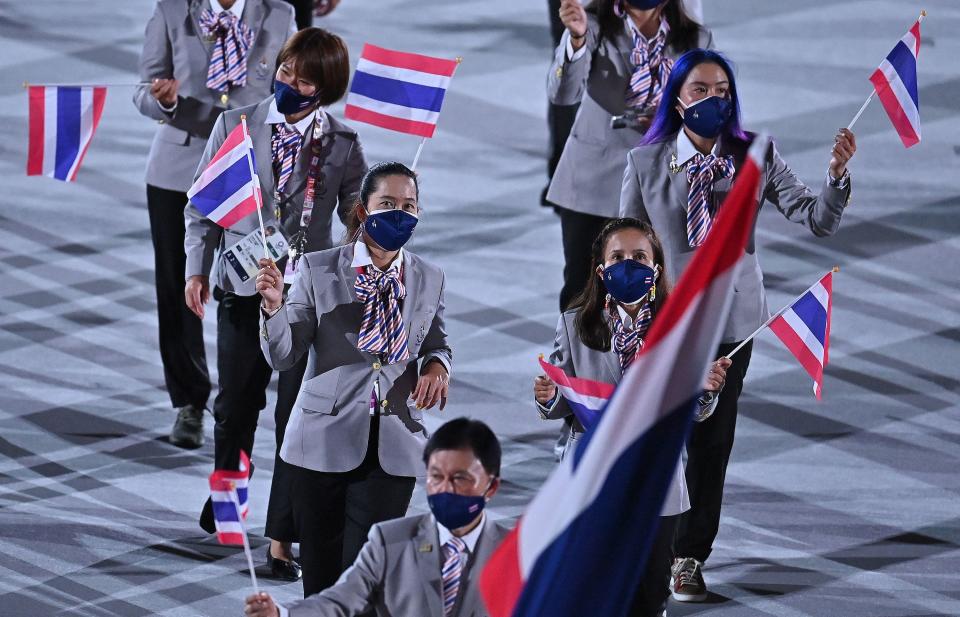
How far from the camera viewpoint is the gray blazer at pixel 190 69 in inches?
302

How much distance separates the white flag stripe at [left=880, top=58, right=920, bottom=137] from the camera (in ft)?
22.8

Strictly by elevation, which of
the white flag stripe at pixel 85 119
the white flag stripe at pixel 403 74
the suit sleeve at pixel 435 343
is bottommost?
the suit sleeve at pixel 435 343

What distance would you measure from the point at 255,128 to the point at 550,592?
134 inches

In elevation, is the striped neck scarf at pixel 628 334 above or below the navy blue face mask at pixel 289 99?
below

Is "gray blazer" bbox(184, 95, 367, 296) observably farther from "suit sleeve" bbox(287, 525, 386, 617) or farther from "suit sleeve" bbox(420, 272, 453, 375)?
"suit sleeve" bbox(287, 525, 386, 617)

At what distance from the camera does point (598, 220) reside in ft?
25.3

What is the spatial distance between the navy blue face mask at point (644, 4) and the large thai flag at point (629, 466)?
3.78 meters

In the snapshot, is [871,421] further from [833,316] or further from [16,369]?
[16,369]

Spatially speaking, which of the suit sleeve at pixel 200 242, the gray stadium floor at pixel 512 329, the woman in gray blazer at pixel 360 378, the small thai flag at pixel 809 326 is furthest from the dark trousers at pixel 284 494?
the small thai flag at pixel 809 326

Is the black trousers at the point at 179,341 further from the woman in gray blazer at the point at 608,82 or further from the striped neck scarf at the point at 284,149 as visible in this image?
the woman in gray blazer at the point at 608,82

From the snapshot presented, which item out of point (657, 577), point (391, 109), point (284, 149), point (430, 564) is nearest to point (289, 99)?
point (284, 149)

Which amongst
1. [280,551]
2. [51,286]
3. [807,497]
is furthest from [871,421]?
[51,286]

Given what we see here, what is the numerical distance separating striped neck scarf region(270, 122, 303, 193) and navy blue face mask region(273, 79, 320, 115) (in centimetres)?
11

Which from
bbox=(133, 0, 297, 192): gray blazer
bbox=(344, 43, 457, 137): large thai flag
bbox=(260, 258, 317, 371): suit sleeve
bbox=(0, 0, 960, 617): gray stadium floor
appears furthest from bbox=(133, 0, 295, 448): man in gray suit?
bbox=(260, 258, 317, 371): suit sleeve
